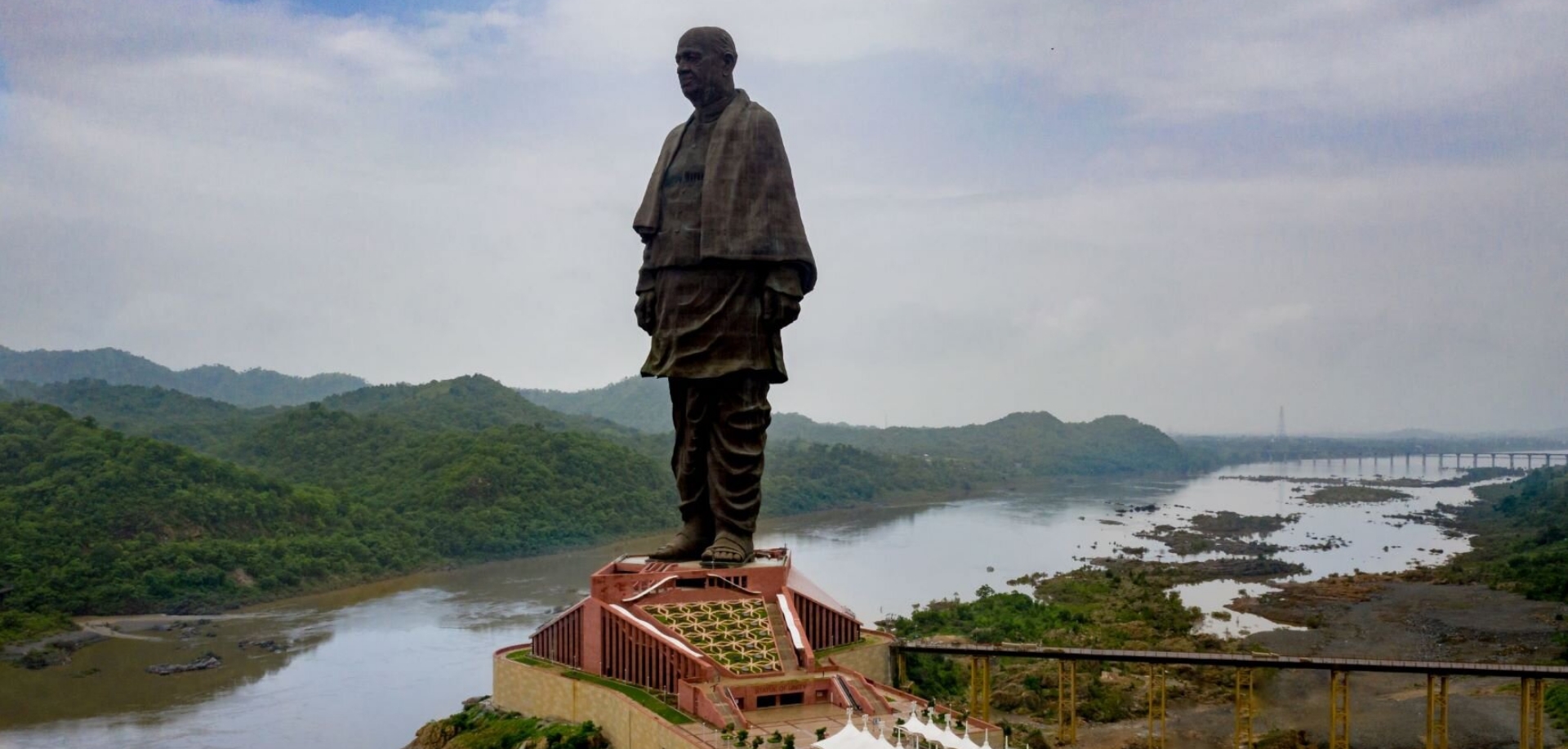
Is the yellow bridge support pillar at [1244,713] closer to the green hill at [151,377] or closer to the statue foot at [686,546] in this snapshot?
the statue foot at [686,546]

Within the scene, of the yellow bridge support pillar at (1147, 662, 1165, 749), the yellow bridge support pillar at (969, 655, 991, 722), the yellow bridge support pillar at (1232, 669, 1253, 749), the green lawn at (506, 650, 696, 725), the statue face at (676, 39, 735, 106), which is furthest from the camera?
the yellow bridge support pillar at (969, 655, 991, 722)

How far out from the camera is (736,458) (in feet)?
46.9

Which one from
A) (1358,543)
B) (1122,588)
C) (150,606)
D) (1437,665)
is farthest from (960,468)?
(1437,665)

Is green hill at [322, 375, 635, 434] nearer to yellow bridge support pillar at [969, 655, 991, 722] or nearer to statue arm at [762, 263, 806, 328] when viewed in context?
yellow bridge support pillar at [969, 655, 991, 722]

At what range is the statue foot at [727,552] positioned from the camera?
46.6 ft

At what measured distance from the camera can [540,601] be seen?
30.2 m

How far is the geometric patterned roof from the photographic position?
12.6 m

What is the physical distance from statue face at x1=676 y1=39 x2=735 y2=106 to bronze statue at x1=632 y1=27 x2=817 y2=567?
0.01 metres

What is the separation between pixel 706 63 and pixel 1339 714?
12.3 meters

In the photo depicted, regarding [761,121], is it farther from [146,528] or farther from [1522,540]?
[1522,540]

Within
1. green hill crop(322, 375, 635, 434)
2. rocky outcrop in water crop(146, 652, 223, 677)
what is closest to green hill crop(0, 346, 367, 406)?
green hill crop(322, 375, 635, 434)

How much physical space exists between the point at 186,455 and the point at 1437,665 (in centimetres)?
3155

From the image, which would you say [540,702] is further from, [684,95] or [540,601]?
[540,601]

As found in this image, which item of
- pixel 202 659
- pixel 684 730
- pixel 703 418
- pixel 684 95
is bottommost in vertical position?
pixel 202 659
